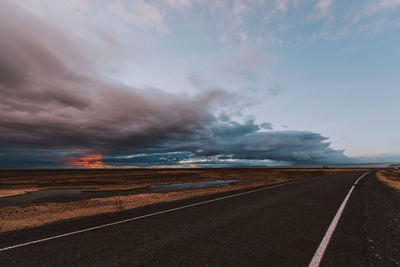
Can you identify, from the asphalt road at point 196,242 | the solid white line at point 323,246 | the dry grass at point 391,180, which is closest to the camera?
the solid white line at point 323,246

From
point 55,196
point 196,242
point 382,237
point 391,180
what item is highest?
point 196,242

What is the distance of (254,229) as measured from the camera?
5.98 meters

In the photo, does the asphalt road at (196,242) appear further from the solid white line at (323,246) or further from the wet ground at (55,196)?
the wet ground at (55,196)

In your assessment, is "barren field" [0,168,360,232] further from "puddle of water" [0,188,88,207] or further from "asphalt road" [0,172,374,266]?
"asphalt road" [0,172,374,266]

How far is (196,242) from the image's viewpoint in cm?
493

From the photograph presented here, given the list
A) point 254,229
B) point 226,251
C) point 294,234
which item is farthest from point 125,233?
point 294,234

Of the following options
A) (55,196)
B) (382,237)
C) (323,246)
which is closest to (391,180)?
(382,237)

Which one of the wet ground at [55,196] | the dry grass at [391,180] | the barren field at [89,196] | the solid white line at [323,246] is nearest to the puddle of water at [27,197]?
the wet ground at [55,196]

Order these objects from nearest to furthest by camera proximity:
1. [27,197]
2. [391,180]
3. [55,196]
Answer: [27,197]
[55,196]
[391,180]

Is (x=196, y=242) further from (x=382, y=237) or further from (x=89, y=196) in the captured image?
(x=89, y=196)

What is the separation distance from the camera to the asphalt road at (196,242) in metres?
4.00

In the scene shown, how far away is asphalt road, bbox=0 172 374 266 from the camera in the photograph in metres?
4.00

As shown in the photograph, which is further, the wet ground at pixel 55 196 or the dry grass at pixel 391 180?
the dry grass at pixel 391 180

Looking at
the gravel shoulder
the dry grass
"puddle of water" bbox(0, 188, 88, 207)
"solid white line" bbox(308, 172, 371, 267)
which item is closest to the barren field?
"puddle of water" bbox(0, 188, 88, 207)
